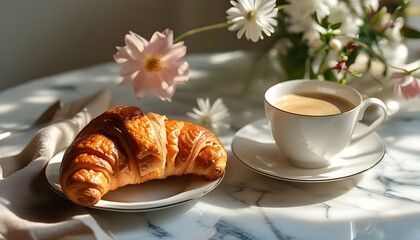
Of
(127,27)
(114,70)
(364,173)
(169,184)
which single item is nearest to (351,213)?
(364,173)

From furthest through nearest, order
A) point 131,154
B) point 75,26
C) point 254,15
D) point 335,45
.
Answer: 1. point 75,26
2. point 335,45
3. point 254,15
4. point 131,154

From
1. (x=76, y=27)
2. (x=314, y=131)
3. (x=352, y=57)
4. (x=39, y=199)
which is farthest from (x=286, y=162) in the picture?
(x=76, y=27)

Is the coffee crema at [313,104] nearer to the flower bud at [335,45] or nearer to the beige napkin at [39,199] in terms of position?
the flower bud at [335,45]

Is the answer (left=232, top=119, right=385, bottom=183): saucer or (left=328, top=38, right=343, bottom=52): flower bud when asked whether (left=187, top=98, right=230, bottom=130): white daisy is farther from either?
(left=328, top=38, right=343, bottom=52): flower bud

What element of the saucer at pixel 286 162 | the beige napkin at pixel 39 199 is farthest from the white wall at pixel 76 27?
the saucer at pixel 286 162

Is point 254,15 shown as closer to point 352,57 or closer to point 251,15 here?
point 251,15

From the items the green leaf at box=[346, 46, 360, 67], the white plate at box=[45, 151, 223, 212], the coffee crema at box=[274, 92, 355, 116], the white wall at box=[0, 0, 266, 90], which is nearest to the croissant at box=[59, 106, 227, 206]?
the white plate at box=[45, 151, 223, 212]
